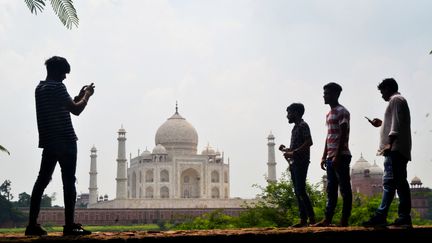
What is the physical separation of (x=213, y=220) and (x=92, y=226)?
21.1 meters

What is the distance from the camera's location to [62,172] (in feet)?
13.3

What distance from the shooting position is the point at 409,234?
3990 millimetres

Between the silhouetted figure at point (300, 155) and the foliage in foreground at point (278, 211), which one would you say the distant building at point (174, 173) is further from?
the silhouetted figure at point (300, 155)

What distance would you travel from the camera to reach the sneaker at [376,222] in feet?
14.0

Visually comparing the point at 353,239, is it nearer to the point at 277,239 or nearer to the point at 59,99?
the point at 277,239

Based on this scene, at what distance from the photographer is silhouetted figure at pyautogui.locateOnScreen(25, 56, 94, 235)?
4020 millimetres

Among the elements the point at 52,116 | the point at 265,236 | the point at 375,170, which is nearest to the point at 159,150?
the point at 375,170

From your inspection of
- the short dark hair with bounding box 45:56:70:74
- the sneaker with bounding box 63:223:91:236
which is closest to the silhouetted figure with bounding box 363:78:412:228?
the sneaker with bounding box 63:223:91:236

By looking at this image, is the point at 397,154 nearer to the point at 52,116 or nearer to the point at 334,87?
the point at 334,87

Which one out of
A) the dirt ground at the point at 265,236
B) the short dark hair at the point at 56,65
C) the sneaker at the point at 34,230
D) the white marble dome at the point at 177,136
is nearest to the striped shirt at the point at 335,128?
the dirt ground at the point at 265,236

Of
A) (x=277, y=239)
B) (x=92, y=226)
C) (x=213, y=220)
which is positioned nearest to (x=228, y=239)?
(x=277, y=239)

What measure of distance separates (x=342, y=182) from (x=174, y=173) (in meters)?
41.4

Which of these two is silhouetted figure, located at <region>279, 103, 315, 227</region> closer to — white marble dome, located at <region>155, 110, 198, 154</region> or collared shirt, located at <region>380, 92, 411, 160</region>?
collared shirt, located at <region>380, 92, 411, 160</region>

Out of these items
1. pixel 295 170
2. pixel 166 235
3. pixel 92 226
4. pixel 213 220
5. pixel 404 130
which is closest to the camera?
pixel 166 235
